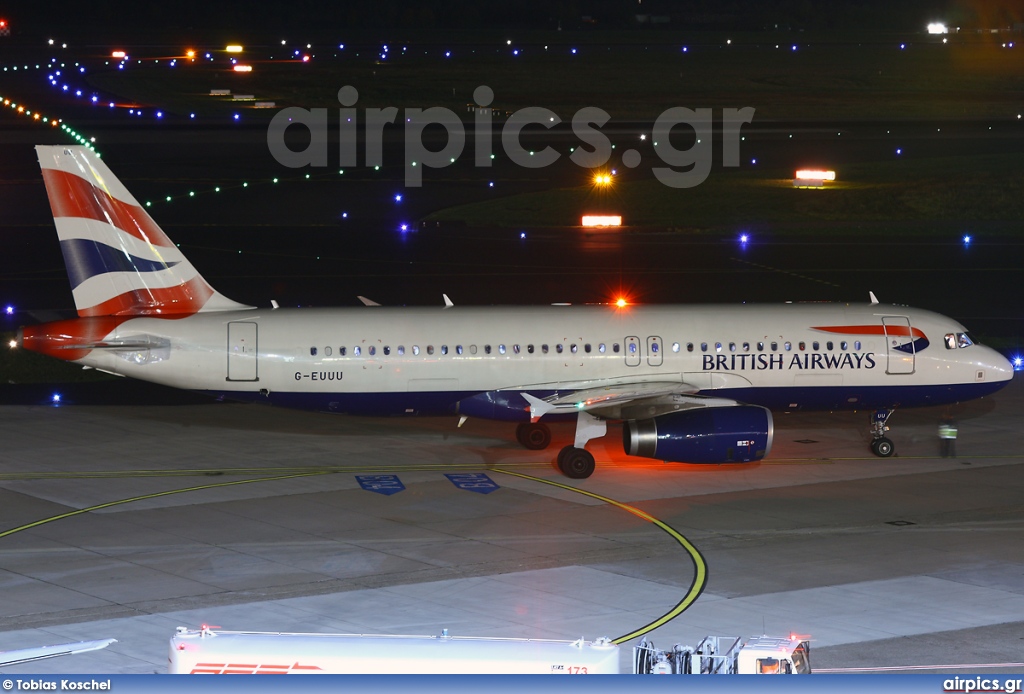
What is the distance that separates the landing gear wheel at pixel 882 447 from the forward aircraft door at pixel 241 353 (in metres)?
16.9

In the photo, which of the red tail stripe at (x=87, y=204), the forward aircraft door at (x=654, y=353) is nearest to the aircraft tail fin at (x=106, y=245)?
the red tail stripe at (x=87, y=204)

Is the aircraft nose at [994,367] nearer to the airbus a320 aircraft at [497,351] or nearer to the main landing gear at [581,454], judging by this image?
the airbus a320 aircraft at [497,351]

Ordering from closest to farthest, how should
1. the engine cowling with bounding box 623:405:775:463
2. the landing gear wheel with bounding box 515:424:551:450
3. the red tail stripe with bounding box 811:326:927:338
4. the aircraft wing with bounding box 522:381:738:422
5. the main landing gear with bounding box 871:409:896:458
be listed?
the engine cowling with bounding box 623:405:775:463
the aircraft wing with bounding box 522:381:738:422
the red tail stripe with bounding box 811:326:927:338
the main landing gear with bounding box 871:409:896:458
the landing gear wheel with bounding box 515:424:551:450

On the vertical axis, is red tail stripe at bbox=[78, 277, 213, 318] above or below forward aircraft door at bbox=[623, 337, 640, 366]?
above

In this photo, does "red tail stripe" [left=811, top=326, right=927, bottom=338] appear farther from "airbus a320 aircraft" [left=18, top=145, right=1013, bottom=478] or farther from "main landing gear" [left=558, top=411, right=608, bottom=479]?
"main landing gear" [left=558, top=411, right=608, bottom=479]

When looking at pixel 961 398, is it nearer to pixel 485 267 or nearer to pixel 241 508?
pixel 241 508

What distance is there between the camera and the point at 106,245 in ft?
114

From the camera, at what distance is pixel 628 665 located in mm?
20922

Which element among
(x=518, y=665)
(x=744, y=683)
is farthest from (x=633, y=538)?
(x=744, y=683)

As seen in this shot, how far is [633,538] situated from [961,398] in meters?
13.5

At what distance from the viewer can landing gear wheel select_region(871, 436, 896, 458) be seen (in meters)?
36.5

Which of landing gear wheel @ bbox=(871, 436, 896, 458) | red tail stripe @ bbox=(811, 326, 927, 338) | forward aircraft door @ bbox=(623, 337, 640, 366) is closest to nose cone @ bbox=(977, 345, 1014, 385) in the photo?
red tail stripe @ bbox=(811, 326, 927, 338)

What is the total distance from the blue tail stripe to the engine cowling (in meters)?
13.8

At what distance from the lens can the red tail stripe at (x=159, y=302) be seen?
114ft
